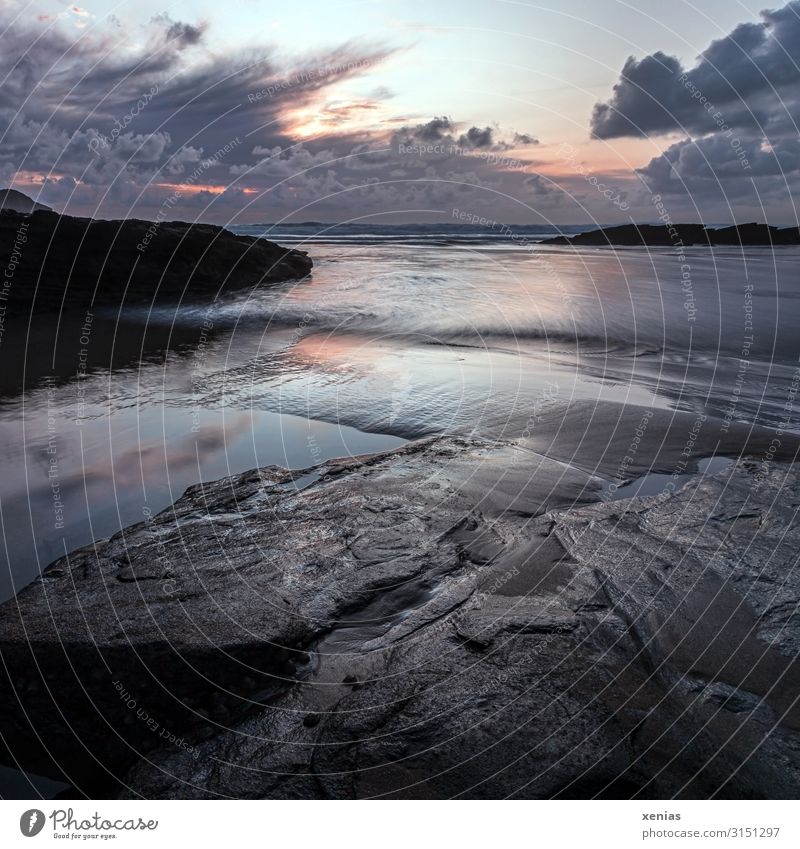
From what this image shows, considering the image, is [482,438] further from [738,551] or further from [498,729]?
[498,729]

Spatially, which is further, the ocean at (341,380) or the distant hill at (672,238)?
the distant hill at (672,238)

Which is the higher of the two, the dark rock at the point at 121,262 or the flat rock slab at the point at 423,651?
the dark rock at the point at 121,262

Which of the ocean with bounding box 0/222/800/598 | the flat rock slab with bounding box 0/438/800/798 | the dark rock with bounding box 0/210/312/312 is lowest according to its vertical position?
the flat rock slab with bounding box 0/438/800/798

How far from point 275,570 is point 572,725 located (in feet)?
7.25

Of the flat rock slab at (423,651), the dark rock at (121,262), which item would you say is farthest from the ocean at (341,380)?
the dark rock at (121,262)

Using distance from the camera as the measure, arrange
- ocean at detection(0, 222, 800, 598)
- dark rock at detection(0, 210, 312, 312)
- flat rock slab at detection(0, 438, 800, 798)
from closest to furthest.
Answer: flat rock slab at detection(0, 438, 800, 798), ocean at detection(0, 222, 800, 598), dark rock at detection(0, 210, 312, 312)

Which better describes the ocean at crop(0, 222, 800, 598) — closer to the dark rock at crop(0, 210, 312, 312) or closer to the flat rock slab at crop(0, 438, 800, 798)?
the flat rock slab at crop(0, 438, 800, 798)

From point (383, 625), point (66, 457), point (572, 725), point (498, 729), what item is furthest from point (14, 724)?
point (66, 457)

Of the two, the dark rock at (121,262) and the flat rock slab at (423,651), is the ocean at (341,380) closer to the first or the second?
the flat rock slab at (423,651)

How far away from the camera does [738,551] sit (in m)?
4.59

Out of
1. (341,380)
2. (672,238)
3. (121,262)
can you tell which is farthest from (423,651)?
(672,238)

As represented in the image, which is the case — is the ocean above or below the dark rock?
below

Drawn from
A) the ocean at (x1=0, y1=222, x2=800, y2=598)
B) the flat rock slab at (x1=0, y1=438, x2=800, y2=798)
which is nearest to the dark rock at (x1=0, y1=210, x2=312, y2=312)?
the ocean at (x1=0, y1=222, x2=800, y2=598)

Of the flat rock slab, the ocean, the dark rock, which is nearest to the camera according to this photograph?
the flat rock slab
